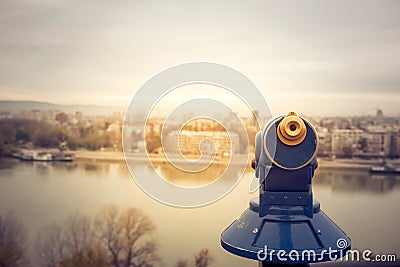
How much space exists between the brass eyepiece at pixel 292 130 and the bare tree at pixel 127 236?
2.66 m

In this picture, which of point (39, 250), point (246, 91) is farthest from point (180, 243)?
point (246, 91)

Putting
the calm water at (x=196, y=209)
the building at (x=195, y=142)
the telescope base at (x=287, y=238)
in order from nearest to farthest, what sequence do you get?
1. the telescope base at (x=287, y=238)
2. the building at (x=195, y=142)
3. the calm water at (x=196, y=209)

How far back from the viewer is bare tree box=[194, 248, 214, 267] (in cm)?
315

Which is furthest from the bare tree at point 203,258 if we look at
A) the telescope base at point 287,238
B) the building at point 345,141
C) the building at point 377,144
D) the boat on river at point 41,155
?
the telescope base at point 287,238

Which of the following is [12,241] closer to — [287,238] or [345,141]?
[345,141]

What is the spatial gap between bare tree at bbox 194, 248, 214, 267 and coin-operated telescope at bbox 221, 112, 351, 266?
8.20ft

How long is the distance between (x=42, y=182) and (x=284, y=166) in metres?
3.03

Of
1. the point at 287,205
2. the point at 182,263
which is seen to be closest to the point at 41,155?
the point at 182,263

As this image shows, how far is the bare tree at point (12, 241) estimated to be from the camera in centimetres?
330

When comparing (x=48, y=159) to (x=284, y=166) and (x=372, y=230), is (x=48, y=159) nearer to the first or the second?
(x=372, y=230)

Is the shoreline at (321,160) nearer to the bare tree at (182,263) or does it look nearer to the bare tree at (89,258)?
the bare tree at (89,258)

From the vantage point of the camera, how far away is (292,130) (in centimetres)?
71

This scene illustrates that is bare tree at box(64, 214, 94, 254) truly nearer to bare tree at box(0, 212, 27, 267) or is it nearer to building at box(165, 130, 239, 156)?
bare tree at box(0, 212, 27, 267)

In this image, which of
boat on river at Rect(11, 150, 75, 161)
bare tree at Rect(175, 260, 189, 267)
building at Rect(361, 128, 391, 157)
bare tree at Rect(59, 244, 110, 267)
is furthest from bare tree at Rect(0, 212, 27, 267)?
building at Rect(361, 128, 391, 157)
